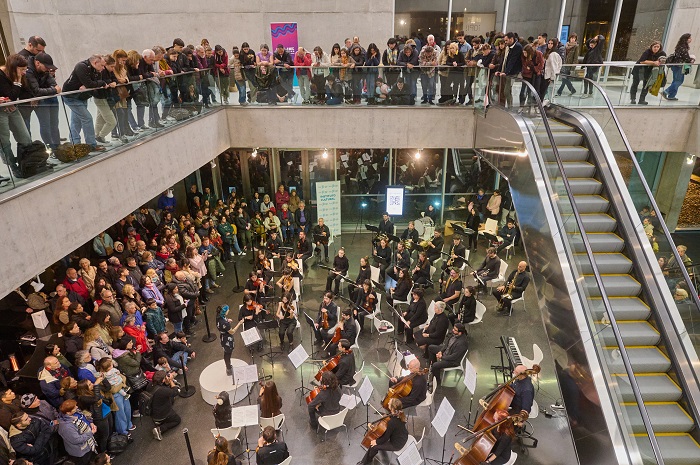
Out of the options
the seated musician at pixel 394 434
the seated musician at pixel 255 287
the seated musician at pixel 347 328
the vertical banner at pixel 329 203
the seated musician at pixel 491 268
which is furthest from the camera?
the vertical banner at pixel 329 203

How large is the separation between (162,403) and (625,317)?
7.26m

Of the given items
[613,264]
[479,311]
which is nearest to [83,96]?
[479,311]

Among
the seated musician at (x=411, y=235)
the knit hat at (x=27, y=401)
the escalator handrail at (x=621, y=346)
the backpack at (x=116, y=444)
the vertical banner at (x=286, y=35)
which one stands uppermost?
the vertical banner at (x=286, y=35)

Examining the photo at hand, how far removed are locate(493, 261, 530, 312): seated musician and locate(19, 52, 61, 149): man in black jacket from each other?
9344 millimetres

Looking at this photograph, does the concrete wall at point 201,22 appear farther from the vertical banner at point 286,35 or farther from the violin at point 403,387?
the violin at point 403,387

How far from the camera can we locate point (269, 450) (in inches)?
238

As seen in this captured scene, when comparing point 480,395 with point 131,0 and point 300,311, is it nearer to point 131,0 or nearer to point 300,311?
point 300,311

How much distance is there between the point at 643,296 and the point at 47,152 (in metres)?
8.92

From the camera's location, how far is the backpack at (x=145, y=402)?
732 cm

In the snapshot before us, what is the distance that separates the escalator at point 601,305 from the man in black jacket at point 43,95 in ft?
25.5

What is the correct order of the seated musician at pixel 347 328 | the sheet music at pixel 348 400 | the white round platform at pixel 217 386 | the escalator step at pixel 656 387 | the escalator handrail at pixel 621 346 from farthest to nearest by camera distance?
the seated musician at pixel 347 328, the white round platform at pixel 217 386, the sheet music at pixel 348 400, the escalator step at pixel 656 387, the escalator handrail at pixel 621 346

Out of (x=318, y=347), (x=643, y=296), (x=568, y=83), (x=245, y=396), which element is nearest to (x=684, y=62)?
(x=568, y=83)

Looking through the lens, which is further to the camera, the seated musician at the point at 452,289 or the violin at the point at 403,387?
the seated musician at the point at 452,289

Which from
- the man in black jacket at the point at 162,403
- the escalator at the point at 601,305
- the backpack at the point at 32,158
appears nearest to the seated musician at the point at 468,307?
the escalator at the point at 601,305
